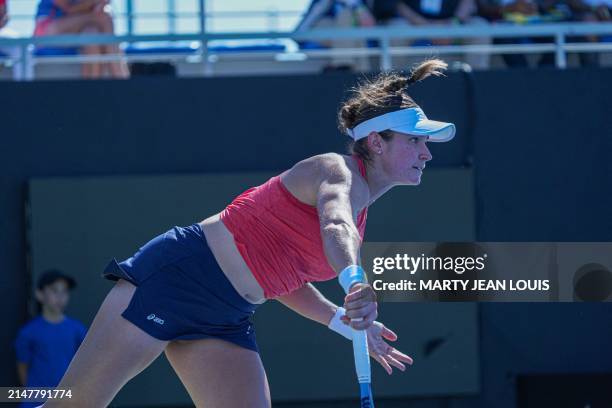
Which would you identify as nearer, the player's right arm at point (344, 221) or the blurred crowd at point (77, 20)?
the player's right arm at point (344, 221)

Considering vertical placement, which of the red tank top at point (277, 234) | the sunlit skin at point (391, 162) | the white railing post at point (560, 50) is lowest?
the red tank top at point (277, 234)

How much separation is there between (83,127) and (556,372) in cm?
343

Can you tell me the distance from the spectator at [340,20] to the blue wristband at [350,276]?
4246 mm

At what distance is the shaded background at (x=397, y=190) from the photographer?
6984mm

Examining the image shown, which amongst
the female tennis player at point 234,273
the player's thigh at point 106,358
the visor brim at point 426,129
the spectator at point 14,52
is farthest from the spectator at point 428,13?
the player's thigh at point 106,358

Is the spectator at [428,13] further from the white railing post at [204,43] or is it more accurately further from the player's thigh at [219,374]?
the player's thigh at [219,374]

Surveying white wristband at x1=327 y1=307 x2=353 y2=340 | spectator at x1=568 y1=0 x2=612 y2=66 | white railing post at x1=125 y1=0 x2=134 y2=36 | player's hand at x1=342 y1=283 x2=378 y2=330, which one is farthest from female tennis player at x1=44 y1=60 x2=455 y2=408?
spectator at x1=568 y1=0 x2=612 y2=66

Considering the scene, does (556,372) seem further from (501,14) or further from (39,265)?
(39,265)

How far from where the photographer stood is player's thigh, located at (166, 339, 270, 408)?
3.99 metres

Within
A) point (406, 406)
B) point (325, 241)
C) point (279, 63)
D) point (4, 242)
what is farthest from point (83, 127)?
point (325, 241)

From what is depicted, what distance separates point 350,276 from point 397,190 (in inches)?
154

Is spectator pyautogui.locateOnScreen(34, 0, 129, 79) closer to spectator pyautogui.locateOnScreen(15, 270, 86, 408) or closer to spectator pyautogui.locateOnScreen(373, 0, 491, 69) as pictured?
spectator pyautogui.locateOnScreen(15, 270, 86, 408)

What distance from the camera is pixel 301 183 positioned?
12.0ft

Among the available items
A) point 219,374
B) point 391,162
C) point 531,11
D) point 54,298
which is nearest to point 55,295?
point 54,298
